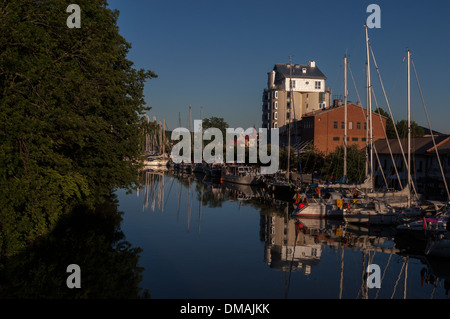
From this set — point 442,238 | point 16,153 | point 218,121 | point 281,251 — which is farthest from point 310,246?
point 218,121

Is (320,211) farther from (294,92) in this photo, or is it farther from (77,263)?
(294,92)

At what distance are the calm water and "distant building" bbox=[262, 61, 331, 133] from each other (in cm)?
7872

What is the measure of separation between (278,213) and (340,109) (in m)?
45.6

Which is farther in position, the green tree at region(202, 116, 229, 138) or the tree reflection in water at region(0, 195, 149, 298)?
the green tree at region(202, 116, 229, 138)

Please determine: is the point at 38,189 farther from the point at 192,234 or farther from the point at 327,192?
the point at 327,192

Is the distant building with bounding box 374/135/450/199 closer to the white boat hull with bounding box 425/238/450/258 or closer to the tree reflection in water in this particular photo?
the white boat hull with bounding box 425/238/450/258

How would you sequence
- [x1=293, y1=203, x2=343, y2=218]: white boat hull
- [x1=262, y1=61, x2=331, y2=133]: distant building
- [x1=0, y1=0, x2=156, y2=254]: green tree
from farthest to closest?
[x1=262, y1=61, x2=331, y2=133]: distant building
[x1=293, y1=203, x2=343, y2=218]: white boat hull
[x1=0, y1=0, x2=156, y2=254]: green tree

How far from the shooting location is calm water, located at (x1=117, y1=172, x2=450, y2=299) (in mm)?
19516

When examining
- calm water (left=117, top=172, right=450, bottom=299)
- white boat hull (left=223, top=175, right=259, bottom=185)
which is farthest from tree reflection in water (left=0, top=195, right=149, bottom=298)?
white boat hull (left=223, top=175, right=259, bottom=185)

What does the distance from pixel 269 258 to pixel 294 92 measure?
3830 inches

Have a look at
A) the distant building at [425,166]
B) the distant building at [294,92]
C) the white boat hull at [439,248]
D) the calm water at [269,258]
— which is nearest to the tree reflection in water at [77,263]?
the calm water at [269,258]

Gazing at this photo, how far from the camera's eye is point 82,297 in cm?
1764

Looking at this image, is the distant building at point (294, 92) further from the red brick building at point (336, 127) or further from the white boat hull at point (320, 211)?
the white boat hull at point (320, 211)

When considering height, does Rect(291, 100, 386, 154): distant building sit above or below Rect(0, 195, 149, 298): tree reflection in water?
above
